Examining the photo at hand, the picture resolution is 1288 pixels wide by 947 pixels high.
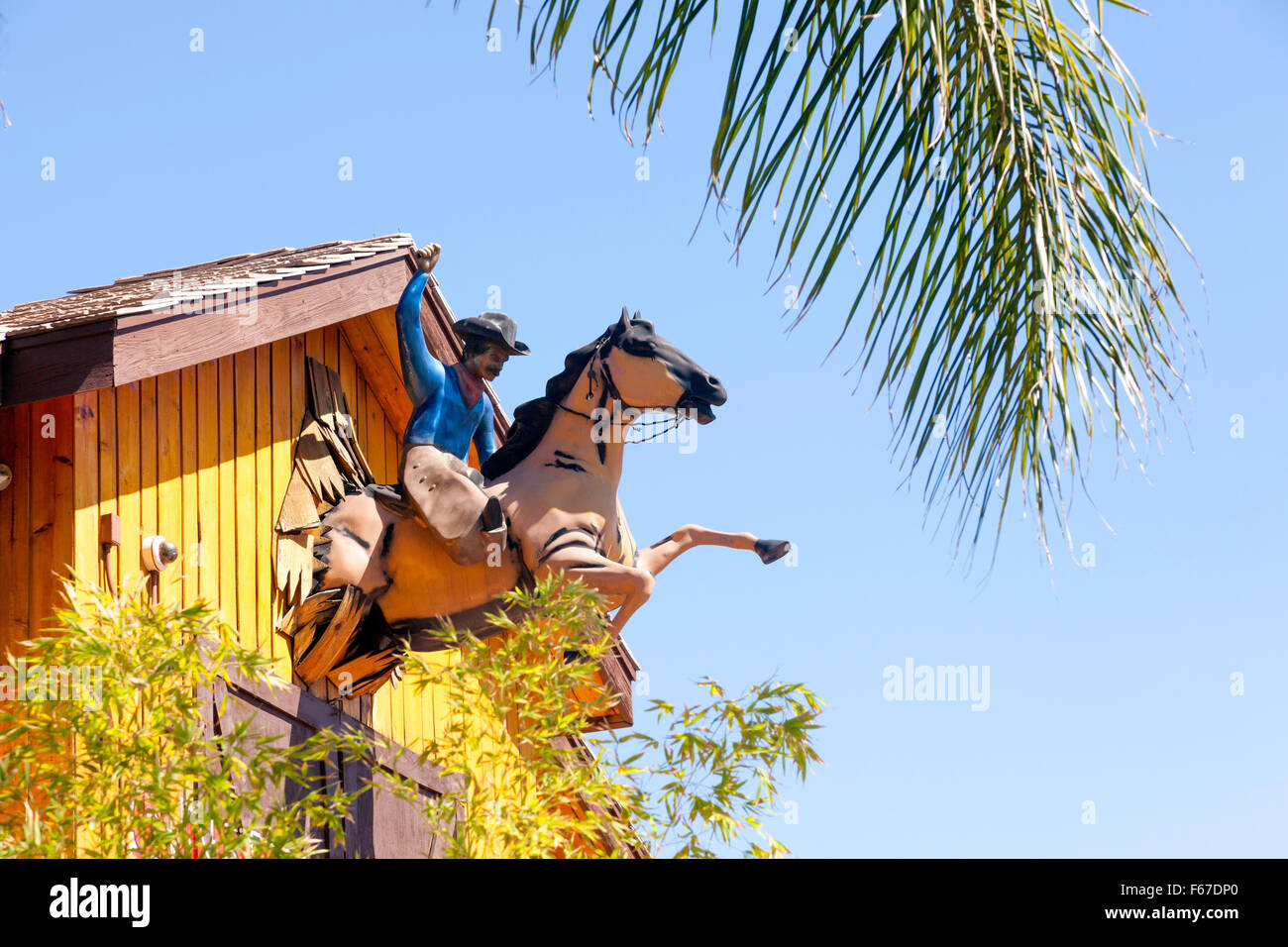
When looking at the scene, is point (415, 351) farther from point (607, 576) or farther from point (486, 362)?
point (607, 576)

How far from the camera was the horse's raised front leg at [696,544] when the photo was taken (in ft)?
21.9

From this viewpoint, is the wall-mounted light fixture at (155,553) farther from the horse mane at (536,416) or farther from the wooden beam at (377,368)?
the wooden beam at (377,368)

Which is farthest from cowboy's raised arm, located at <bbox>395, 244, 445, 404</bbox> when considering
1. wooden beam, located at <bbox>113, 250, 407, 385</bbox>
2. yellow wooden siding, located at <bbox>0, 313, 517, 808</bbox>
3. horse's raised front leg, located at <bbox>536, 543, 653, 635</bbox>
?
horse's raised front leg, located at <bbox>536, 543, 653, 635</bbox>

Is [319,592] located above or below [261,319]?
below

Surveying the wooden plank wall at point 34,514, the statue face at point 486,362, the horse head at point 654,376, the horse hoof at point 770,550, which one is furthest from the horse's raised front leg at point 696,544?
the wooden plank wall at point 34,514

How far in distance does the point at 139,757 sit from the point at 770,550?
3.35 meters

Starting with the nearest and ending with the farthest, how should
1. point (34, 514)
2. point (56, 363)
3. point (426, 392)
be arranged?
1. point (56, 363)
2. point (34, 514)
3. point (426, 392)

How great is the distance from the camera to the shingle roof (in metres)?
5.37

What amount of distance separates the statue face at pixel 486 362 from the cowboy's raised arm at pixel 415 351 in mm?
190

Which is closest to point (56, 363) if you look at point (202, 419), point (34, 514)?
point (34, 514)

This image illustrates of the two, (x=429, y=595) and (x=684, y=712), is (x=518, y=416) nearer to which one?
(x=429, y=595)

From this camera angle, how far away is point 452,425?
6.72 meters
